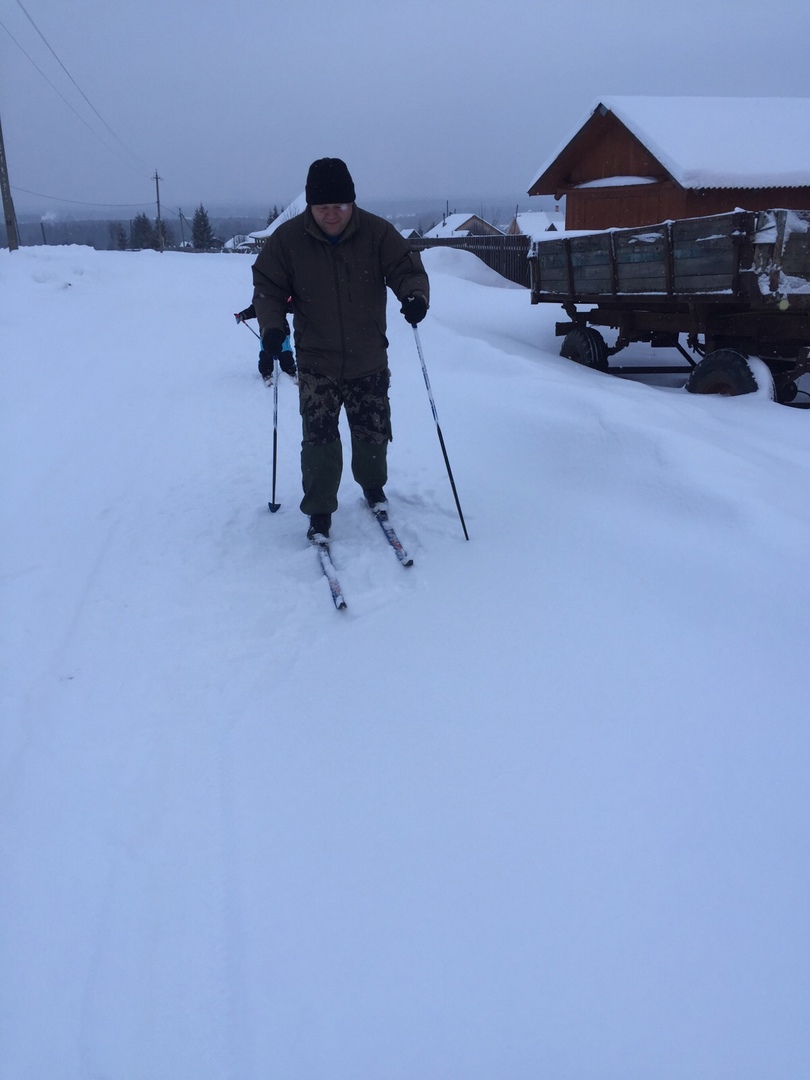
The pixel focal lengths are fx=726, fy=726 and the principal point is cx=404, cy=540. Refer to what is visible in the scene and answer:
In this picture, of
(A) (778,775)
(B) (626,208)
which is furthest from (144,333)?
(A) (778,775)

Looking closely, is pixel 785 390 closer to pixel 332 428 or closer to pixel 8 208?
pixel 332 428

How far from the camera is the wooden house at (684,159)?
13.3 metres

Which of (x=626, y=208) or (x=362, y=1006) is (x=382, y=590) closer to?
Result: (x=362, y=1006)

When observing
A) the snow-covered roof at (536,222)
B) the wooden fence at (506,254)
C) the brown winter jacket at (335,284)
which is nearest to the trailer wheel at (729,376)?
the brown winter jacket at (335,284)

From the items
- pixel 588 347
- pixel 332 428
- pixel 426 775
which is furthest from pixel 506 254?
pixel 426 775

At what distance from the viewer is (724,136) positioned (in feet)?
46.0

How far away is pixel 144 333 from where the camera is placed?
12.8 meters

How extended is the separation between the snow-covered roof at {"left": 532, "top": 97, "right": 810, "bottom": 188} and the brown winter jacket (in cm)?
1112

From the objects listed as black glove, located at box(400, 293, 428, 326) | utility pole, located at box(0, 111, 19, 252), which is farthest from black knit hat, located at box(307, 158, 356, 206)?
utility pole, located at box(0, 111, 19, 252)

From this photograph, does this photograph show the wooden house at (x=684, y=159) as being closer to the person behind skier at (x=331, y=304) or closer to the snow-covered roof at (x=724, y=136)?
the snow-covered roof at (x=724, y=136)

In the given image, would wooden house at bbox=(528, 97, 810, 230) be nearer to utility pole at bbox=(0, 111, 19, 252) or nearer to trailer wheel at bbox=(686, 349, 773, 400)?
trailer wheel at bbox=(686, 349, 773, 400)

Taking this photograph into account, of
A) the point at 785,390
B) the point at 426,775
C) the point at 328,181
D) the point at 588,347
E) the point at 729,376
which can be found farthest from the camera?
the point at 588,347

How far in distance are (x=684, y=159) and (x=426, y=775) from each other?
13.9 m

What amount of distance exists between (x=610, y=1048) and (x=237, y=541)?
3236 millimetres
